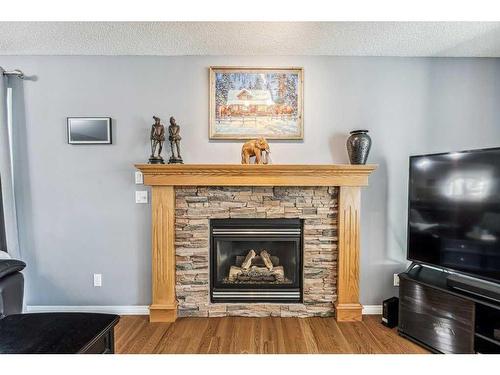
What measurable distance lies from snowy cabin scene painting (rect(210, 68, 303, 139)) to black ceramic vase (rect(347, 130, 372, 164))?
1.45ft

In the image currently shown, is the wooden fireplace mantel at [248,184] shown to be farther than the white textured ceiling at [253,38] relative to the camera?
Yes

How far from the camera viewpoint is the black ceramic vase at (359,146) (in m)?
2.19

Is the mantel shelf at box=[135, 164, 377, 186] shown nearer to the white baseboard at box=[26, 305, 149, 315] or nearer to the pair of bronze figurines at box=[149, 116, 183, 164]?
the pair of bronze figurines at box=[149, 116, 183, 164]

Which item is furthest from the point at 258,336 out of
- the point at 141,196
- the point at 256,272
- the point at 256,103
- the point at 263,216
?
the point at 256,103

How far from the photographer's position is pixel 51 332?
1.12m

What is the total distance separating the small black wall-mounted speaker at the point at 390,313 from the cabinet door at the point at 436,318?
0.12m

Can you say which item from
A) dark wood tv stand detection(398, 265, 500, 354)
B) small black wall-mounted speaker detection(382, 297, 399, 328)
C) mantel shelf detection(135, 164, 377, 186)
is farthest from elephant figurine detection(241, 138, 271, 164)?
small black wall-mounted speaker detection(382, 297, 399, 328)

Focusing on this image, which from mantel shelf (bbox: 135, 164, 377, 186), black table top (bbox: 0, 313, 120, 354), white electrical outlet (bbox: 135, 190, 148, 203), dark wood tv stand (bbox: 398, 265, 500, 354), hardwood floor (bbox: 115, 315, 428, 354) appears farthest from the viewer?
white electrical outlet (bbox: 135, 190, 148, 203)

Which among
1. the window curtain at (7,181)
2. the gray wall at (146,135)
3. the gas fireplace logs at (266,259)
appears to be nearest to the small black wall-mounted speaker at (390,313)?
the gray wall at (146,135)

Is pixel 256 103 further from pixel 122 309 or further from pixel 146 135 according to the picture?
pixel 122 309

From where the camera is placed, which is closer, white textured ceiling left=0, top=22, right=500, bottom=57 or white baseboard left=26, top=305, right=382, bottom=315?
white textured ceiling left=0, top=22, right=500, bottom=57

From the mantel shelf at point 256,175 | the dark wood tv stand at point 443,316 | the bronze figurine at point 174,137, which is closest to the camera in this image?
the dark wood tv stand at point 443,316

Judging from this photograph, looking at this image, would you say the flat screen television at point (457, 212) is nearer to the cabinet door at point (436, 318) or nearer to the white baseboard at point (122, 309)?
the cabinet door at point (436, 318)

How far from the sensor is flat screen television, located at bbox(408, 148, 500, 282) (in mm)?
1712
